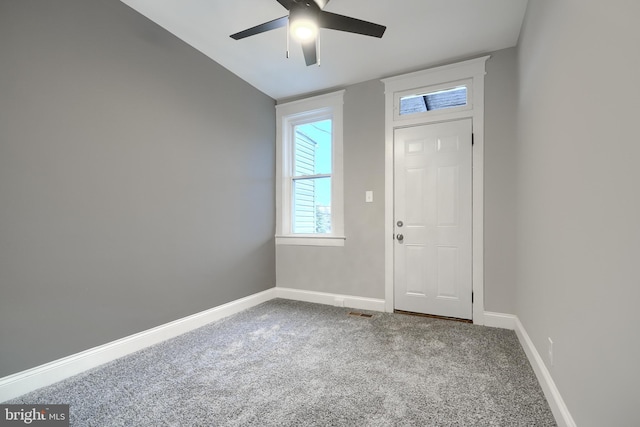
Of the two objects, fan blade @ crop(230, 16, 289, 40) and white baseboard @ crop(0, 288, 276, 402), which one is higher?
fan blade @ crop(230, 16, 289, 40)

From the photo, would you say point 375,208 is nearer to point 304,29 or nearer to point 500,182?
point 500,182

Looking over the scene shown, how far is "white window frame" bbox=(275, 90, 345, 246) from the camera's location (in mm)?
3465

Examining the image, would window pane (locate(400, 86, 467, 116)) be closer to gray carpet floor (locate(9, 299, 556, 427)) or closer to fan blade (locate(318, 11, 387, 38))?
fan blade (locate(318, 11, 387, 38))

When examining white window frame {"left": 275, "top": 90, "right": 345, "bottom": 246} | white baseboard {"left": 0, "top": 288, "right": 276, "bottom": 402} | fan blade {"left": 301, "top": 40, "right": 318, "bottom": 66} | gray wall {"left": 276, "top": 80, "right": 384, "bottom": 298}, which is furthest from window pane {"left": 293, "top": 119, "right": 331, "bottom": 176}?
white baseboard {"left": 0, "top": 288, "right": 276, "bottom": 402}

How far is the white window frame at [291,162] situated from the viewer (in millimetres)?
3465

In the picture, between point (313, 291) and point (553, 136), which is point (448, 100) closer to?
point (553, 136)

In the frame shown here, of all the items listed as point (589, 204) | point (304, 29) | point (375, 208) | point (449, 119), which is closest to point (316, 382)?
point (589, 204)

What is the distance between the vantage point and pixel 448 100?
2971 mm

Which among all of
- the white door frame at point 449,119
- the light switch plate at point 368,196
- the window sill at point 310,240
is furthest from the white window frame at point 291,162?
the white door frame at point 449,119

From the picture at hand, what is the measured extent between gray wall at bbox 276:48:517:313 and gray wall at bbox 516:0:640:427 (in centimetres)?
84

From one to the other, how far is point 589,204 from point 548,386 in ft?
3.53

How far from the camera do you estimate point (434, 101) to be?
119 inches

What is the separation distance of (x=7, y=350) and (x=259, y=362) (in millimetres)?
1434

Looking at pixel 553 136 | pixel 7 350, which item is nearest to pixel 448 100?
pixel 553 136
